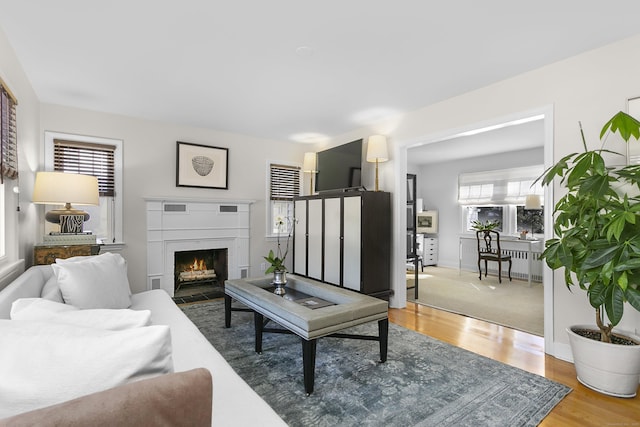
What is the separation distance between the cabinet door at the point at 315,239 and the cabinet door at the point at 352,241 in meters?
0.53

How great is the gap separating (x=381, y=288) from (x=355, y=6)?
306 centimetres

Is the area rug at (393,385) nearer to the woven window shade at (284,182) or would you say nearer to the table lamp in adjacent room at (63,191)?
the table lamp in adjacent room at (63,191)

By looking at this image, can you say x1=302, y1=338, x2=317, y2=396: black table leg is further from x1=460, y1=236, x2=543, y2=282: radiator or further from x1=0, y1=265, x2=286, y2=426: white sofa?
x1=460, y1=236, x2=543, y2=282: radiator

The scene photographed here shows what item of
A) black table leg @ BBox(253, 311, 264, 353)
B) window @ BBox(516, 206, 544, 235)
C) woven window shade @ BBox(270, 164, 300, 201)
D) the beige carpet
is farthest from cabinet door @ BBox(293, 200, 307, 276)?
window @ BBox(516, 206, 544, 235)

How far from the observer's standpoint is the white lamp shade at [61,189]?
2.84 metres

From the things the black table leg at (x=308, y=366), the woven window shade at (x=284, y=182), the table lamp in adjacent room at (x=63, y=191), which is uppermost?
the woven window shade at (x=284, y=182)

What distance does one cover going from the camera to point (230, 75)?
2.96 metres

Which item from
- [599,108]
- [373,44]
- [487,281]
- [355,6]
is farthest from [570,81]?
[487,281]

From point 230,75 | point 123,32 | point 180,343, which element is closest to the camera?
point 180,343

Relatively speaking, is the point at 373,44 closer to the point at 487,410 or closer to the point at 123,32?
the point at 123,32

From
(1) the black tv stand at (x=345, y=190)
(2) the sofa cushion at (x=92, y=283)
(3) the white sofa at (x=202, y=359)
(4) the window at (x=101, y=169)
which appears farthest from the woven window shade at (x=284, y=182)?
(2) the sofa cushion at (x=92, y=283)

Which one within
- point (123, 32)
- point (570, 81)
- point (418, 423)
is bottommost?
point (418, 423)

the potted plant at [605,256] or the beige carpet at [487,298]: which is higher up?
the potted plant at [605,256]

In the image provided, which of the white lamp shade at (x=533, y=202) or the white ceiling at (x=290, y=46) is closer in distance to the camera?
the white ceiling at (x=290, y=46)
